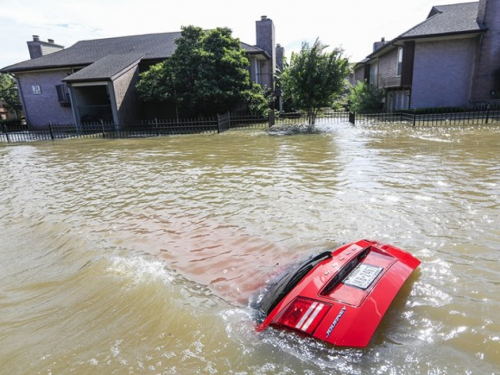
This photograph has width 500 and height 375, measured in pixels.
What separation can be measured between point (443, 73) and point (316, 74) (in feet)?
33.6

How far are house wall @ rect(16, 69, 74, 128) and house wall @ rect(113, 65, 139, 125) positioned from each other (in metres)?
6.48

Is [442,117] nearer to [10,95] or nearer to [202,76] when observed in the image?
[202,76]

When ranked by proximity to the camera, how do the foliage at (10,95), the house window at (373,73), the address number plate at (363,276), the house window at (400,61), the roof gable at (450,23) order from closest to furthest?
the address number plate at (363,276), the roof gable at (450,23), the house window at (400,61), the house window at (373,73), the foliage at (10,95)

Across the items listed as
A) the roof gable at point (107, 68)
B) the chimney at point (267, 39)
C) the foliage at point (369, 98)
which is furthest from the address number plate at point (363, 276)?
the chimney at point (267, 39)

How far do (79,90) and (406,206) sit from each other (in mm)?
22918

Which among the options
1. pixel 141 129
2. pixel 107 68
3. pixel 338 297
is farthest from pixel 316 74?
pixel 338 297

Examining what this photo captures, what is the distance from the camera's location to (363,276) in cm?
299

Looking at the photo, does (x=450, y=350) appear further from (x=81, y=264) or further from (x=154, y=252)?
(x=81, y=264)

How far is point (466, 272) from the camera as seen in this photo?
3586 mm

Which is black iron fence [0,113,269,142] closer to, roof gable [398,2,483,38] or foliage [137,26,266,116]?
foliage [137,26,266,116]

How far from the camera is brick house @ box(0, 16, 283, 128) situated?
21297 mm

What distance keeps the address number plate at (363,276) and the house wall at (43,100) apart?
26925 millimetres

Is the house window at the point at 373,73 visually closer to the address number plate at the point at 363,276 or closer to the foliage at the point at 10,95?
the address number plate at the point at 363,276

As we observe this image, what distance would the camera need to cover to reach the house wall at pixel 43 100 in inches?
968
